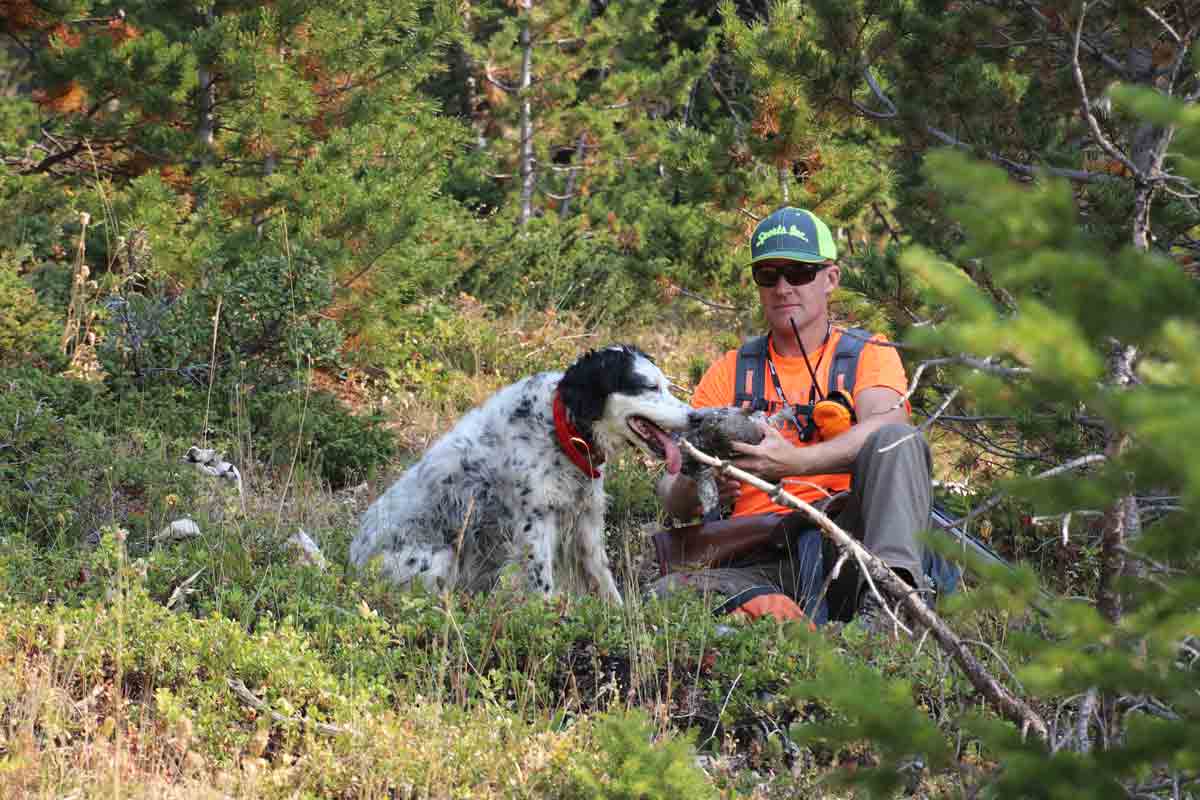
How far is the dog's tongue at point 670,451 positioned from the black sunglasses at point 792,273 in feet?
2.80

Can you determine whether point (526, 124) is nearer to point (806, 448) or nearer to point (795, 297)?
point (795, 297)

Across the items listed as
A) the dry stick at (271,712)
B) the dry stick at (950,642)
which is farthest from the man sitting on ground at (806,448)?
the dry stick at (271,712)

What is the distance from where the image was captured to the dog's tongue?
16.1 ft

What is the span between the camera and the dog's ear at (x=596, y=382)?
4984 millimetres

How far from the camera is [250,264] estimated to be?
7.41 m

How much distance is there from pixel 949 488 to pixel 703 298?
3755mm

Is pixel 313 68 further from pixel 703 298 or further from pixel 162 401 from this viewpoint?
pixel 703 298

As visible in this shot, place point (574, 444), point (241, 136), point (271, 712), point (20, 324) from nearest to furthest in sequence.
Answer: point (271, 712) < point (574, 444) < point (20, 324) < point (241, 136)

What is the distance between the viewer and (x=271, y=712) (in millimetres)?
3447

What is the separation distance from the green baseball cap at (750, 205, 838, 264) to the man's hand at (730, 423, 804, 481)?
831 mm

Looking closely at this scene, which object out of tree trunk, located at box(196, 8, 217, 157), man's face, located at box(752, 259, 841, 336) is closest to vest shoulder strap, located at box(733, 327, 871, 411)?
man's face, located at box(752, 259, 841, 336)

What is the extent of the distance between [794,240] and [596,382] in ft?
3.50

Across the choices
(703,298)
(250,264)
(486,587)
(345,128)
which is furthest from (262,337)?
(703,298)

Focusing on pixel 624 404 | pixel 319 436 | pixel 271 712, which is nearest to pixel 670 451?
pixel 624 404
